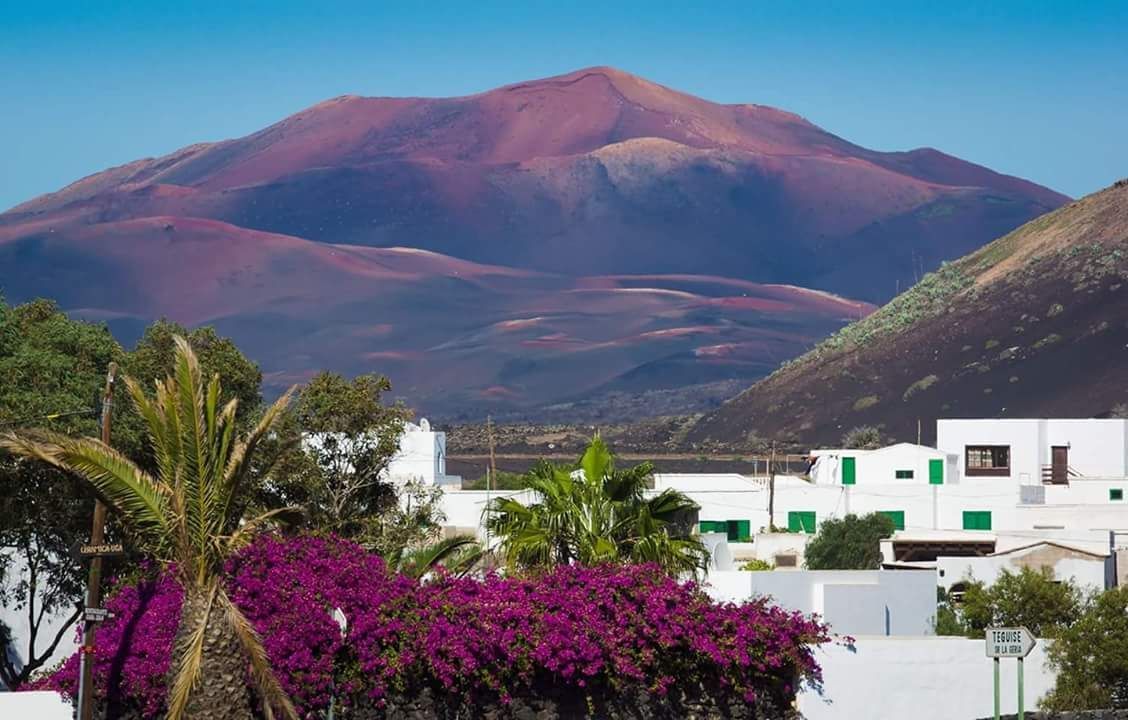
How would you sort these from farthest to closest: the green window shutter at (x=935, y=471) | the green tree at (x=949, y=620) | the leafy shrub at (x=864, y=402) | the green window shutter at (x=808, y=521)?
the leafy shrub at (x=864, y=402) < the green window shutter at (x=935, y=471) < the green window shutter at (x=808, y=521) < the green tree at (x=949, y=620)

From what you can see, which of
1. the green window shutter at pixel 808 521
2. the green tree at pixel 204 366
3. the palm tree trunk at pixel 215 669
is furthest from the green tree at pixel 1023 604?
the green window shutter at pixel 808 521

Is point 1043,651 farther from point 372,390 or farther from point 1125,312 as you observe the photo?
point 1125,312

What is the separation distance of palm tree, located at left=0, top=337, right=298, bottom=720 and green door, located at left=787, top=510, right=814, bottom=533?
154ft

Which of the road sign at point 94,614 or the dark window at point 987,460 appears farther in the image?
the dark window at point 987,460

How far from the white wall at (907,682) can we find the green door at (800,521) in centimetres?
3847

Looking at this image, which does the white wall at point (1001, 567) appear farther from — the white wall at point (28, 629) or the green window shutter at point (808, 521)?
the green window shutter at point (808, 521)

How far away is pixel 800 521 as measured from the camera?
235ft

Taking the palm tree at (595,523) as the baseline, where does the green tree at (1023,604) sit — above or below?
below

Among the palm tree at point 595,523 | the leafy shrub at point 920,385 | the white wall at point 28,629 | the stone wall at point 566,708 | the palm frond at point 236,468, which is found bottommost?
the stone wall at point 566,708

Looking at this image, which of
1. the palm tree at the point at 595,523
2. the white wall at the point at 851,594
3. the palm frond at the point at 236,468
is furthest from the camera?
the white wall at the point at 851,594

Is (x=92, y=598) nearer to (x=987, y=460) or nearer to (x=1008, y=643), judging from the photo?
(x=1008, y=643)

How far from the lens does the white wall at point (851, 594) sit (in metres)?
38.1

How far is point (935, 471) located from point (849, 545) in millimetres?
22860

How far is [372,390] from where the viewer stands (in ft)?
136
